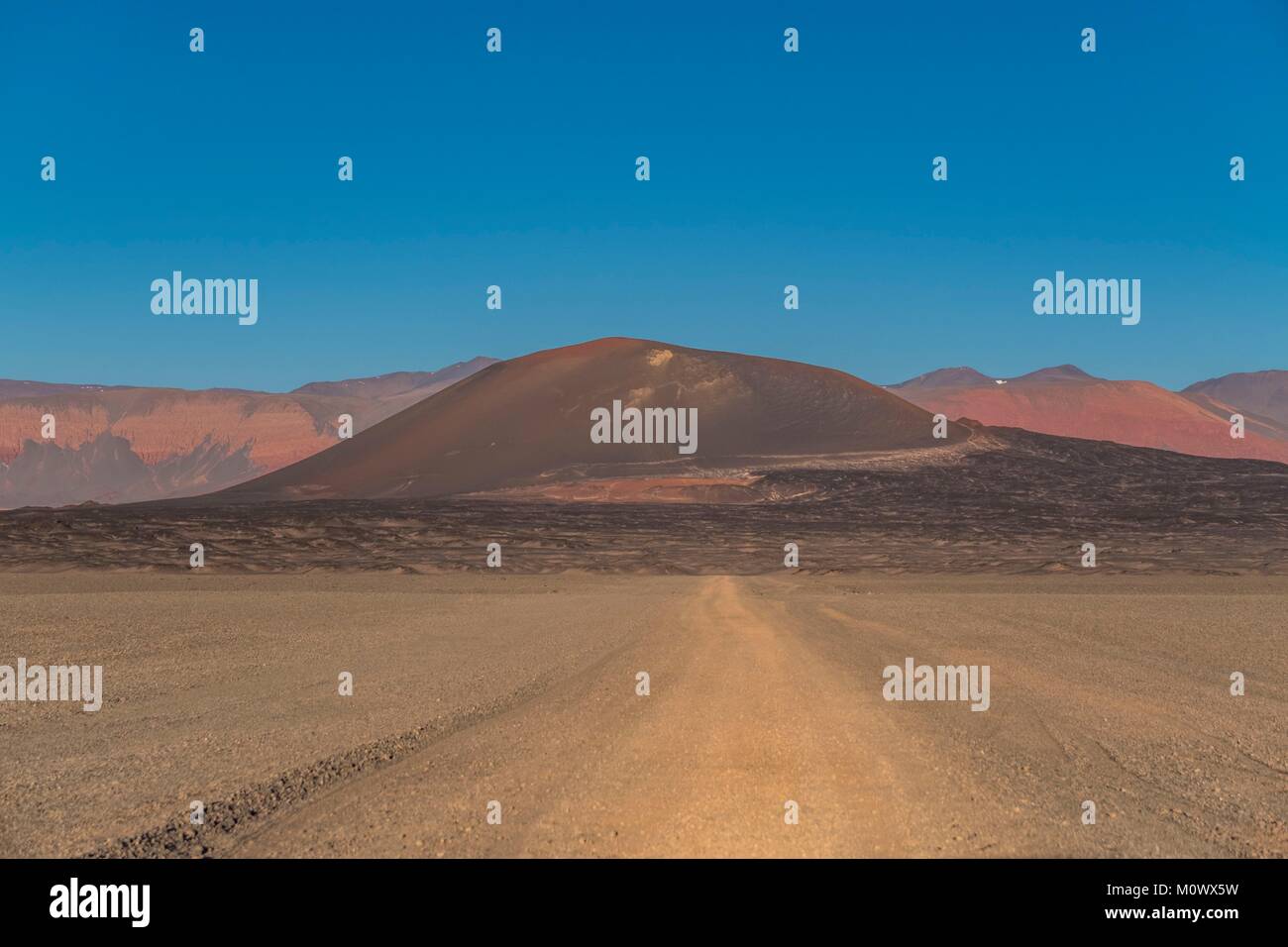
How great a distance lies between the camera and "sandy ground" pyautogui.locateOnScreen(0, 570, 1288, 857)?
23.3 ft

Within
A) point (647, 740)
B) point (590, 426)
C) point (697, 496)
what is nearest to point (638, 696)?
Result: point (647, 740)

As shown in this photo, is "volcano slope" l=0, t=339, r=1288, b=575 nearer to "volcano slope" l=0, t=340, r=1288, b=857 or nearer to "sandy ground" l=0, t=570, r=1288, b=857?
"volcano slope" l=0, t=340, r=1288, b=857

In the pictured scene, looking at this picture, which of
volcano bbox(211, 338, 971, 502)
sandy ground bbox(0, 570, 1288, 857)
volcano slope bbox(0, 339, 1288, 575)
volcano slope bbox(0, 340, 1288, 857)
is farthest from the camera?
volcano bbox(211, 338, 971, 502)

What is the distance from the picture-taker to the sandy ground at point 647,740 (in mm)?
7094

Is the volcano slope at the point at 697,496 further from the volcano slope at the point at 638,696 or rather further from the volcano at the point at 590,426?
the volcano slope at the point at 638,696

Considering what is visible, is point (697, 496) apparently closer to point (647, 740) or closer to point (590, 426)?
point (590, 426)

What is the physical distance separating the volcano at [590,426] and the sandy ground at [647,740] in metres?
63.2

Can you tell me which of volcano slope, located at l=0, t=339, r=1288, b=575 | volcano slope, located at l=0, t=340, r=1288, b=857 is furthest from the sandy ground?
volcano slope, located at l=0, t=339, r=1288, b=575

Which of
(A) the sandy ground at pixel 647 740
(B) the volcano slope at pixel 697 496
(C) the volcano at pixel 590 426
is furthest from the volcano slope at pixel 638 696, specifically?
(C) the volcano at pixel 590 426

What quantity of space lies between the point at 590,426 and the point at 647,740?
326ft

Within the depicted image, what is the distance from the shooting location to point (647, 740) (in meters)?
9.85

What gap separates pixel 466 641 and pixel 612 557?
24.1 m

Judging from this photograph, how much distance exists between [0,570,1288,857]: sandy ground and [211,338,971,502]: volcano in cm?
6320
